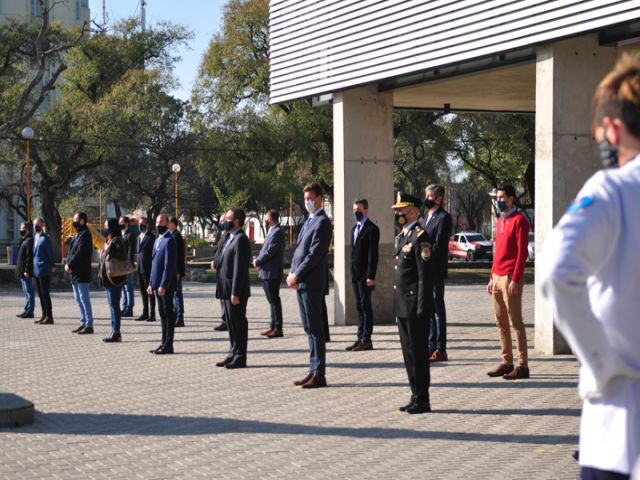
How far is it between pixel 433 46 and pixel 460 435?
805 centimetres

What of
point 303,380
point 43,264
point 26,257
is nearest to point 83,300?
point 43,264

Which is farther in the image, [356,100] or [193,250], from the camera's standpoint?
[193,250]

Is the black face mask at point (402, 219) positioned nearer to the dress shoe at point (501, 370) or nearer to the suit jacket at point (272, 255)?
the dress shoe at point (501, 370)

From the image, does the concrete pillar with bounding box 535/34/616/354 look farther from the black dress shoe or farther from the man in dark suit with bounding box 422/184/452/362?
the black dress shoe

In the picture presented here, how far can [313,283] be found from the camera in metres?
10.6

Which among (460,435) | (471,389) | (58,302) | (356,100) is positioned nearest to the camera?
(460,435)

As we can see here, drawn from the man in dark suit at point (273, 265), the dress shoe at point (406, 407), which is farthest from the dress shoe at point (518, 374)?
the man in dark suit at point (273, 265)

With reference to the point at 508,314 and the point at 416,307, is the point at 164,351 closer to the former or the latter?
the point at 508,314

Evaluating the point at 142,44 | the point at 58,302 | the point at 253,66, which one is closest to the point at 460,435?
the point at 58,302

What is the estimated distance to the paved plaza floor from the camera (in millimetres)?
6902

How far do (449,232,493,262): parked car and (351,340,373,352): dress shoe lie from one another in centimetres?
4300

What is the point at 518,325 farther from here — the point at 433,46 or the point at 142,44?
the point at 142,44

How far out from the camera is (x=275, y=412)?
354 inches

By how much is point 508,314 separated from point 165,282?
15.6ft
